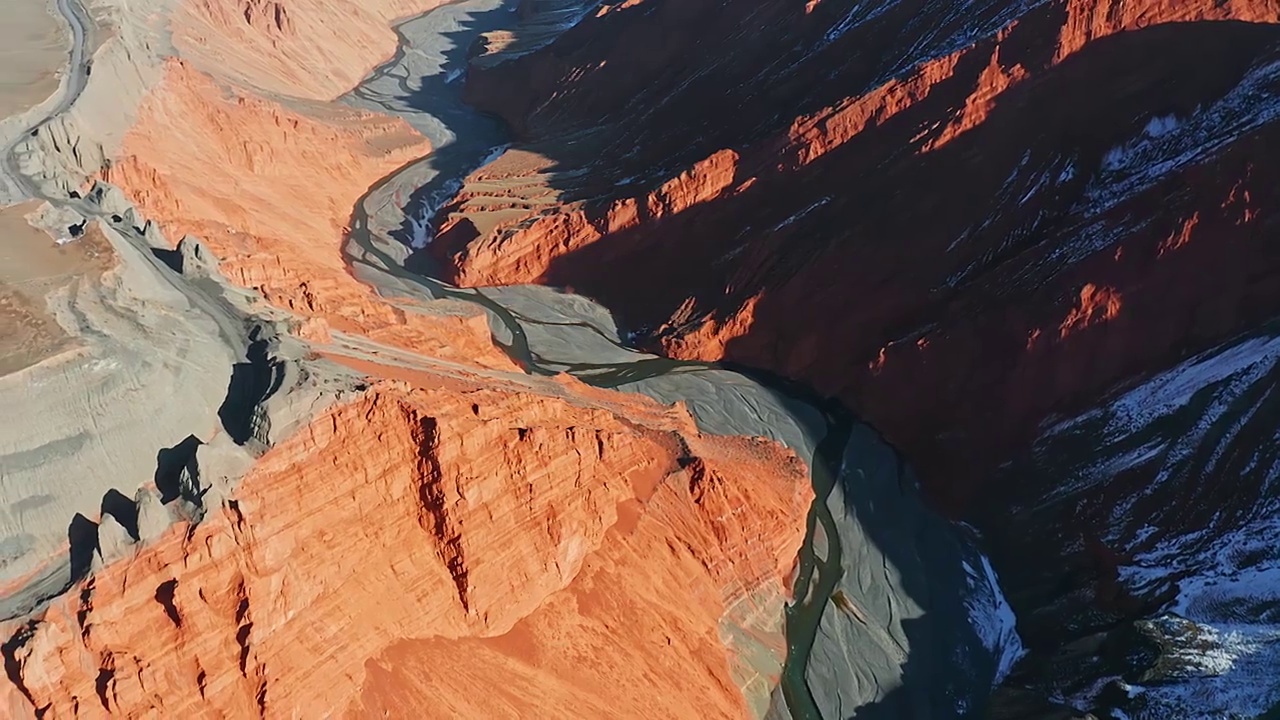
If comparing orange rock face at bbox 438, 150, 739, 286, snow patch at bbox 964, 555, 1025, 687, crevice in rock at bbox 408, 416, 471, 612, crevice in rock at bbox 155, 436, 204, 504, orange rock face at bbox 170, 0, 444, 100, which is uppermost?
orange rock face at bbox 170, 0, 444, 100

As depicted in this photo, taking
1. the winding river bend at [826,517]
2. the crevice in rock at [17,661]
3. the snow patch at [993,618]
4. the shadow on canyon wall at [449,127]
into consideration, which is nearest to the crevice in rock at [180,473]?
the crevice in rock at [17,661]

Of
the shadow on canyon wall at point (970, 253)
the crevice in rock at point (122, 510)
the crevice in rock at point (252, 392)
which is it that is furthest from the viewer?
the shadow on canyon wall at point (970, 253)

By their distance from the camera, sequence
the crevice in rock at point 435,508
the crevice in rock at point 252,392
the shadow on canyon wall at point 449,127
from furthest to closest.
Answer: the shadow on canyon wall at point 449,127 < the crevice in rock at point 435,508 < the crevice in rock at point 252,392

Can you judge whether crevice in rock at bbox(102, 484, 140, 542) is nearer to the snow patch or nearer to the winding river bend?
the winding river bend

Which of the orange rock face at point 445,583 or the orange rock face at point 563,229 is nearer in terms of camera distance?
the orange rock face at point 445,583

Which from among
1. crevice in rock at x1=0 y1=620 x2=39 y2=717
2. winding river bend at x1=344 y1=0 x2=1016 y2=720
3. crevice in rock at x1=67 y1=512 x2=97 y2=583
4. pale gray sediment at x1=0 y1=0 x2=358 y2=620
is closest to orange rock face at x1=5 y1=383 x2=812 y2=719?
crevice in rock at x1=0 y1=620 x2=39 y2=717

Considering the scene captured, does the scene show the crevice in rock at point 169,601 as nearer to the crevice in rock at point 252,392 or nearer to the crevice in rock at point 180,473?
the crevice in rock at point 180,473

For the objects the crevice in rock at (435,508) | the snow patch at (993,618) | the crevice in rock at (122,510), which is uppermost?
the snow patch at (993,618)
